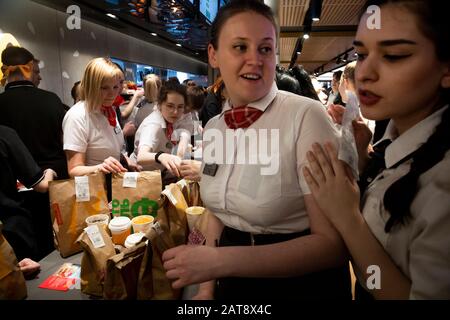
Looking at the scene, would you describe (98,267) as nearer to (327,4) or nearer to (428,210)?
(428,210)

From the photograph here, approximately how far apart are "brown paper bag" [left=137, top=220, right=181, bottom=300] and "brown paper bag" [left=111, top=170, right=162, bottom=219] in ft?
1.64

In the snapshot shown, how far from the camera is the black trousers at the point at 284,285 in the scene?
3.23 feet

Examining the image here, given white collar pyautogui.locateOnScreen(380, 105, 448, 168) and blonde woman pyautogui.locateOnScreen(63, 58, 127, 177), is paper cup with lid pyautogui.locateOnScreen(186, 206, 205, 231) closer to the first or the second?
blonde woman pyautogui.locateOnScreen(63, 58, 127, 177)

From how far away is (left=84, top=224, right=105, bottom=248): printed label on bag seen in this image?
126 cm

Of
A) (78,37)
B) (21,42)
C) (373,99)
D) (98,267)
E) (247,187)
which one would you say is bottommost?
(98,267)

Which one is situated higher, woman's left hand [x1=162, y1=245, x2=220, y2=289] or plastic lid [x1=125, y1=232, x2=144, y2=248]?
woman's left hand [x1=162, y1=245, x2=220, y2=289]

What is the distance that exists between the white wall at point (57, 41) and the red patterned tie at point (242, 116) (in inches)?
167

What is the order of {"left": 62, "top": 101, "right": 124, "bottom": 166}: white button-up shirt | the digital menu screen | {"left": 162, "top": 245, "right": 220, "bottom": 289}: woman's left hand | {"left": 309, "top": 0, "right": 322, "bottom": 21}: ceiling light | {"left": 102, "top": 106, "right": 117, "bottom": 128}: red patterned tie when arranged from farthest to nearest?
1. {"left": 309, "top": 0, "right": 322, "bottom": 21}: ceiling light
2. the digital menu screen
3. {"left": 102, "top": 106, "right": 117, "bottom": 128}: red patterned tie
4. {"left": 62, "top": 101, "right": 124, "bottom": 166}: white button-up shirt
5. {"left": 162, "top": 245, "right": 220, "bottom": 289}: woman's left hand

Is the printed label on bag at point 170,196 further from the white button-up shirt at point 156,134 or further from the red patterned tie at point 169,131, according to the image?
the red patterned tie at point 169,131

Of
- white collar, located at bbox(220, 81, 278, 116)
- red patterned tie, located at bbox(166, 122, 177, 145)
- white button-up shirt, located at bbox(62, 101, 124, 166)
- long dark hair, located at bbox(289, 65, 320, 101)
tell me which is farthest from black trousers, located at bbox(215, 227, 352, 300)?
red patterned tie, located at bbox(166, 122, 177, 145)

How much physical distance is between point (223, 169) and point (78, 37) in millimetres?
5513

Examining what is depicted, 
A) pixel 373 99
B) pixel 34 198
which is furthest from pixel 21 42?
pixel 373 99

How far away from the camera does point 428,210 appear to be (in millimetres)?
631

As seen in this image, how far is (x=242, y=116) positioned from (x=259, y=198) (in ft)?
1.07
